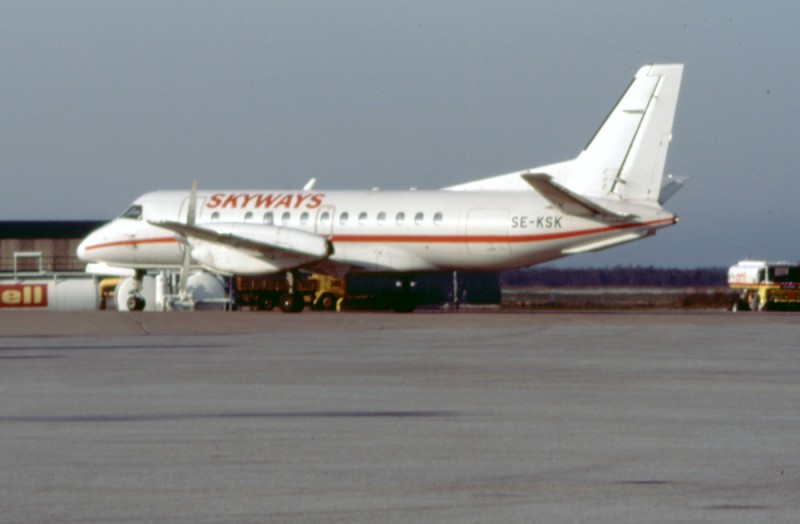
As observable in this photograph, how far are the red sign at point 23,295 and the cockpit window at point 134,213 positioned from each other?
254 inches

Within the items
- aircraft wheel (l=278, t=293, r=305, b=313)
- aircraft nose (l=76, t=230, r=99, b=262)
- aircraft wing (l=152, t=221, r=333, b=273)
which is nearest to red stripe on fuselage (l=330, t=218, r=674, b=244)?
aircraft wing (l=152, t=221, r=333, b=273)

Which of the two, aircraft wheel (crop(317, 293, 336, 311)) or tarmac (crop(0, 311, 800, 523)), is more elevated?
aircraft wheel (crop(317, 293, 336, 311))

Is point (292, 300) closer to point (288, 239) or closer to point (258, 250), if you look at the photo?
point (258, 250)

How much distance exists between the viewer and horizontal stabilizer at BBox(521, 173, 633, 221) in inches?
1456

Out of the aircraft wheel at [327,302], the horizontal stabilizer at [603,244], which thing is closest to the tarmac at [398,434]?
the horizontal stabilizer at [603,244]

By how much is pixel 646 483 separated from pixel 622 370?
10031mm

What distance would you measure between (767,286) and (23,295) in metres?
31.8

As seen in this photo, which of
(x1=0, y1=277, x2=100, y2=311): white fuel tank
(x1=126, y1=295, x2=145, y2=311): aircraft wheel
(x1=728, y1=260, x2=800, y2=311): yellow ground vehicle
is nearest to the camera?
(x1=126, y1=295, x2=145, y2=311): aircraft wheel

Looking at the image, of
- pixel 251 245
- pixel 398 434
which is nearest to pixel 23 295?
pixel 251 245

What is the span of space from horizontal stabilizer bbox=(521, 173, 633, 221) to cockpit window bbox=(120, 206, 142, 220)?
1337 cm

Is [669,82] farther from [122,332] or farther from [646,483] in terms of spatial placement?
[646,483]

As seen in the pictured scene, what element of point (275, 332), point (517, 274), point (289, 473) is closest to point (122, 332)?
point (275, 332)

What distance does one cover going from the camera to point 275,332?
95.9 ft

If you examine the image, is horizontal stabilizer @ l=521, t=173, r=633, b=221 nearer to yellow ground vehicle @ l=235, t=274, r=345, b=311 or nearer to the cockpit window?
yellow ground vehicle @ l=235, t=274, r=345, b=311
